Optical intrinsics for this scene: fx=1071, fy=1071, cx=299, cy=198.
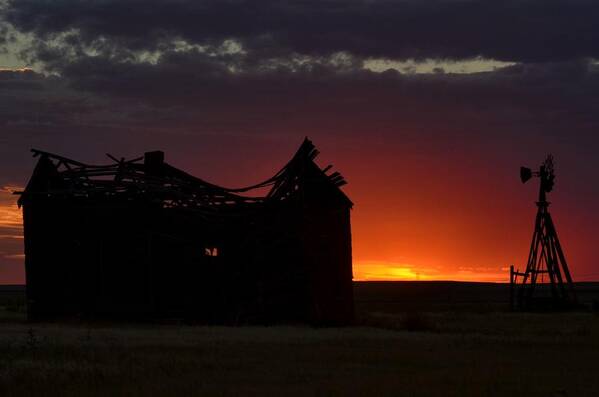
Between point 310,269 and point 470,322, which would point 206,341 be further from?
point 470,322

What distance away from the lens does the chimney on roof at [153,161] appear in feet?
124

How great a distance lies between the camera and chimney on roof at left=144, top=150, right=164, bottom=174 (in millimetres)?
37844

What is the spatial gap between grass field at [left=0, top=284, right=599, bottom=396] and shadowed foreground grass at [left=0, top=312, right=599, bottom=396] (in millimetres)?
25

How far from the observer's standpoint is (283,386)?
17156 mm

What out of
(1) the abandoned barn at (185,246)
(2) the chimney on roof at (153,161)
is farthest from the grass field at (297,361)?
(2) the chimney on roof at (153,161)

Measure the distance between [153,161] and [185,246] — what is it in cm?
423

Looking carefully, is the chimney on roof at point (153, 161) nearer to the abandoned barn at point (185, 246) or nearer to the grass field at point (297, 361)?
the abandoned barn at point (185, 246)

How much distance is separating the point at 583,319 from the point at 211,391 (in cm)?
2806

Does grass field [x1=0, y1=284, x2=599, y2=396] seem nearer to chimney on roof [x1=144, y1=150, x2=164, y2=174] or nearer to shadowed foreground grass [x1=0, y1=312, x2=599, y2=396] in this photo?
shadowed foreground grass [x1=0, y1=312, x2=599, y2=396]

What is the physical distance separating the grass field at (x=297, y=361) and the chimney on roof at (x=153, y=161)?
6.46 meters

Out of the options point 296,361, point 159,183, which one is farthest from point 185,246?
point 296,361

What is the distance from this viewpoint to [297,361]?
2138 centimetres

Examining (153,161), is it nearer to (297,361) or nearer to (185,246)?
(185,246)

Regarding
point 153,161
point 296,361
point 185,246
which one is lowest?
point 296,361
